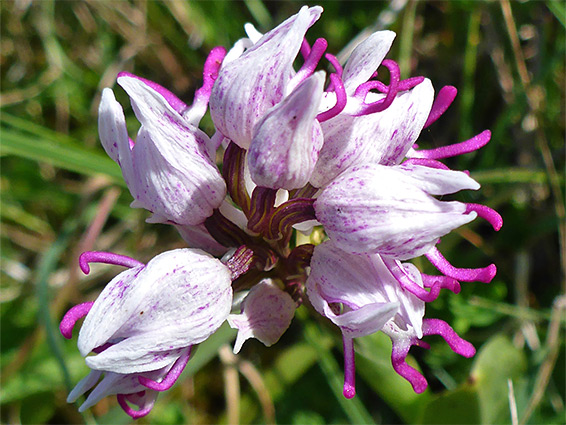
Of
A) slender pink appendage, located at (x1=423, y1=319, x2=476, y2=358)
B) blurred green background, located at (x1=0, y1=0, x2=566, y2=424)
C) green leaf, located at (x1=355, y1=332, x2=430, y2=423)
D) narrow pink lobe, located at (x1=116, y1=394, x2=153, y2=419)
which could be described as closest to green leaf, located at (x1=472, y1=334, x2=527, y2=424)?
blurred green background, located at (x1=0, y1=0, x2=566, y2=424)

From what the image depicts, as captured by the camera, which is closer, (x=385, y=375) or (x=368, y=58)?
(x=368, y=58)

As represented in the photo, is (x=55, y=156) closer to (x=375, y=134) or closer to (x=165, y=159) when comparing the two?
(x=165, y=159)

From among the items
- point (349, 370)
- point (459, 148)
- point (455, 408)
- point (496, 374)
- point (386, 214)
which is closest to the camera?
point (386, 214)

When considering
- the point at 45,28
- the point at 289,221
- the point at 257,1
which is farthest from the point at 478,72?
the point at 45,28

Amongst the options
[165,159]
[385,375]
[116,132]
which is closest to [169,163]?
[165,159]

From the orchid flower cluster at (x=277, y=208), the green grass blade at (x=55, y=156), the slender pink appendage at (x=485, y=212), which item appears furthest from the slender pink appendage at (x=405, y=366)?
the green grass blade at (x=55, y=156)

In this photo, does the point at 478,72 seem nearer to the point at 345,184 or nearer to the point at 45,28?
the point at 345,184

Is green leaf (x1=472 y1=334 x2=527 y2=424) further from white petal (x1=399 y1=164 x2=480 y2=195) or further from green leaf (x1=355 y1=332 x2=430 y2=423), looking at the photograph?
white petal (x1=399 y1=164 x2=480 y2=195)
